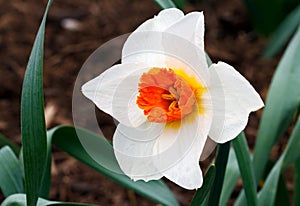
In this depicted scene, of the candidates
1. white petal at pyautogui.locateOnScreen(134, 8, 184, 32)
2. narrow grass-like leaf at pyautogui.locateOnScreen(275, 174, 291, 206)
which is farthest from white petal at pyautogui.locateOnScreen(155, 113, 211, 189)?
narrow grass-like leaf at pyautogui.locateOnScreen(275, 174, 291, 206)

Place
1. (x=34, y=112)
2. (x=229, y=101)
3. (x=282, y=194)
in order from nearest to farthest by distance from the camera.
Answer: (x=229, y=101) → (x=34, y=112) → (x=282, y=194)

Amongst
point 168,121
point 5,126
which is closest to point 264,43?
point 5,126

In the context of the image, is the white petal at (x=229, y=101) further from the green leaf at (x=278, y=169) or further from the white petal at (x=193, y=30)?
the green leaf at (x=278, y=169)

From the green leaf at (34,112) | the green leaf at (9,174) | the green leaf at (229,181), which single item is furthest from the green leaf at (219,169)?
the green leaf at (9,174)

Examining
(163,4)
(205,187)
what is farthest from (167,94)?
(163,4)

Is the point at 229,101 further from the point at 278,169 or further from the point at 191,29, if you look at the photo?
the point at 278,169

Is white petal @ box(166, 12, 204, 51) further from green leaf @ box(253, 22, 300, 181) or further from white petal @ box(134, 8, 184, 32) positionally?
green leaf @ box(253, 22, 300, 181)
